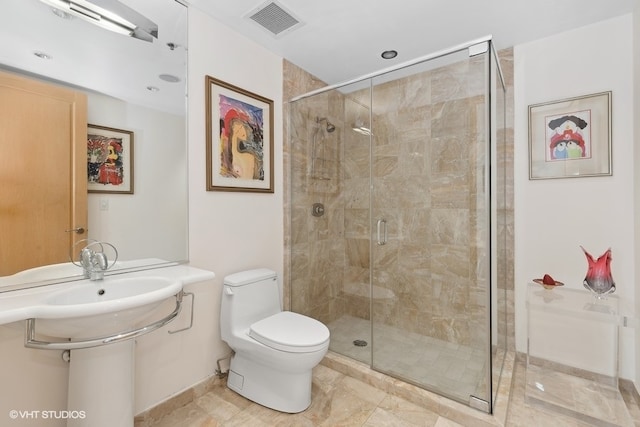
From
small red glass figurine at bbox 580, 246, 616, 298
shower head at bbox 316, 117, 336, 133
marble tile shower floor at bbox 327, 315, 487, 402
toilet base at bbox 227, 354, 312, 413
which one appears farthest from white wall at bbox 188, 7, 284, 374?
small red glass figurine at bbox 580, 246, 616, 298

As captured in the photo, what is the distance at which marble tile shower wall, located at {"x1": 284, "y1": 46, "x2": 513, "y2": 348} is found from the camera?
2.00 metres

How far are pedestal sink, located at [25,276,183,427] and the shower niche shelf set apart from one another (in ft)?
6.95

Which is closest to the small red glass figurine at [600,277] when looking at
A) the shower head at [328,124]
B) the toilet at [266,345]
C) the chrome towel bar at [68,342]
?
the toilet at [266,345]

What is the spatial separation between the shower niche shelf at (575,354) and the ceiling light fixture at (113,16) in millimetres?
2824

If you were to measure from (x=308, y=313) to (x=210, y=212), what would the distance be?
4.11 feet

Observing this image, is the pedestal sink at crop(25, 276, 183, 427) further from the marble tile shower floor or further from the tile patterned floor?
the marble tile shower floor

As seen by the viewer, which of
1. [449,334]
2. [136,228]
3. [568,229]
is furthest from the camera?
[449,334]

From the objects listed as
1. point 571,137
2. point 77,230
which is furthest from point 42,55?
point 571,137

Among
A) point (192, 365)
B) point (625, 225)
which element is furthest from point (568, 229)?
point (192, 365)

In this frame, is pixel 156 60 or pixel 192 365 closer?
pixel 156 60

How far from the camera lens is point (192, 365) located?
180cm

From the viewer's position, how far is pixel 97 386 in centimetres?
118

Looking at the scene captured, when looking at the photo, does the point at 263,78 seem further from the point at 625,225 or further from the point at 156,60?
the point at 625,225

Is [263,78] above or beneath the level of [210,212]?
above
